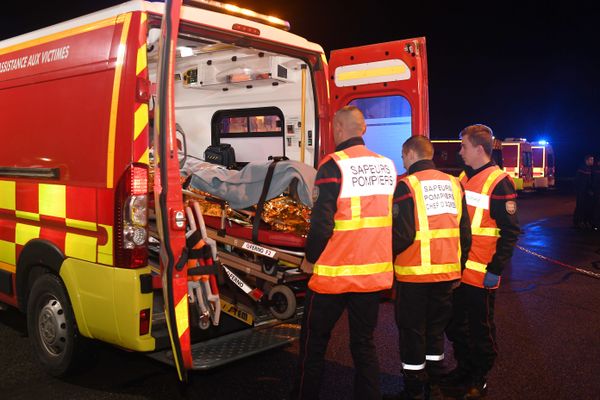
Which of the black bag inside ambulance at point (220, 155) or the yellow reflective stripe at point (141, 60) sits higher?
the yellow reflective stripe at point (141, 60)

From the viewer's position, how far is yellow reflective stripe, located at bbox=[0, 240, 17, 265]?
3.97m

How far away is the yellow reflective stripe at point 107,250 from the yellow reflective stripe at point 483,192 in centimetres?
228

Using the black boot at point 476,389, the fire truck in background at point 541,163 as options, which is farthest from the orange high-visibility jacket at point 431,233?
the fire truck in background at point 541,163

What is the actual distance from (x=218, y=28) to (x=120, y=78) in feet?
2.47

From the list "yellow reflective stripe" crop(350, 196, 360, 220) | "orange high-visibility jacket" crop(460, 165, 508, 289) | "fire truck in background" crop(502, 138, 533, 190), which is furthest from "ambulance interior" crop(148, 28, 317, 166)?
"fire truck in background" crop(502, 138, 533, 190)

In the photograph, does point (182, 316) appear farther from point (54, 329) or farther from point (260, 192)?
point (260, 192)

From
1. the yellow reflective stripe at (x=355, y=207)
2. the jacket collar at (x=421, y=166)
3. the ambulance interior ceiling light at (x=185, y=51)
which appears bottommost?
the yellow reflective stripe at (x=355, y=207)

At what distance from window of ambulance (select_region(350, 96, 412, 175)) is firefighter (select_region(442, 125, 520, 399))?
4.78 feet

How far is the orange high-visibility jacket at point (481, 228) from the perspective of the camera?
3699mm

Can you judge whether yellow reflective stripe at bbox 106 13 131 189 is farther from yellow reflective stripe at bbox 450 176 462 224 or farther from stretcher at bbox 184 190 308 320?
yellow reflective stripe at bbox 450 176 462 224

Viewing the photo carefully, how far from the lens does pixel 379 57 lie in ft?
16.6

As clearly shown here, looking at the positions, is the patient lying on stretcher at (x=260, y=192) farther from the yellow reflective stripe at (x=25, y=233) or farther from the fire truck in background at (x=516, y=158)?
the fire truck in background at (x=516, y=158)

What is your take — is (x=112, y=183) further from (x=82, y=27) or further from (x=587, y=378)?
(x=587, y=378)

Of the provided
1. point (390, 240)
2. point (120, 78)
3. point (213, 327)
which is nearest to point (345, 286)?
point (390, 240)
